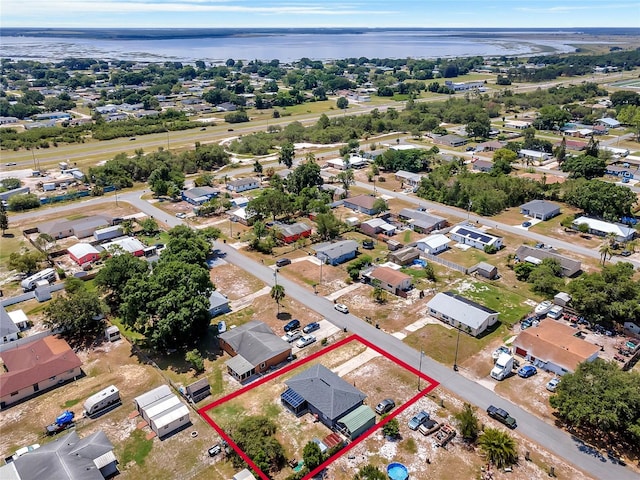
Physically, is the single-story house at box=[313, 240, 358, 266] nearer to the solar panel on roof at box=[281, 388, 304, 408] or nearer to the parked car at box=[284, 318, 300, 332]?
the parked car at box=[284, 318, 300, 332]

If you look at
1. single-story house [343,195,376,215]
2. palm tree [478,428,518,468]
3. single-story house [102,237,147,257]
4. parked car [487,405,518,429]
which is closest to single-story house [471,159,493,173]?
single-story house [343,195,376,215]

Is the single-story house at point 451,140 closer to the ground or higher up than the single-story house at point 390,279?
higher up

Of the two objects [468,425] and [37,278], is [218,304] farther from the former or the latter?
[468,425]

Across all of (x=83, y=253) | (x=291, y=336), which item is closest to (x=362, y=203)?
(x=291, y=336)

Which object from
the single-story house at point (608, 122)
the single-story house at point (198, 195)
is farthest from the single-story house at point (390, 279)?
the single-story house at point (608, 122)

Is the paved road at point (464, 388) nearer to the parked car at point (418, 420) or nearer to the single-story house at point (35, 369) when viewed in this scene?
the parked car at point (418, 420)

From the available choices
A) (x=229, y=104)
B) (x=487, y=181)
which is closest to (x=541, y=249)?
(x=487, y=181)

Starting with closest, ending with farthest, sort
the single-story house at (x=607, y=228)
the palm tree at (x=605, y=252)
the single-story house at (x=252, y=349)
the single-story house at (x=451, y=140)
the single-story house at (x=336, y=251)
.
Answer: the single-story house at (x=252, y=349) < the palm tree at (x=605, y=252) < the single-story house at (x=336, y=251) < the single-story house at (x=607, y=228) < the single-story house at (x=451, y=140)
